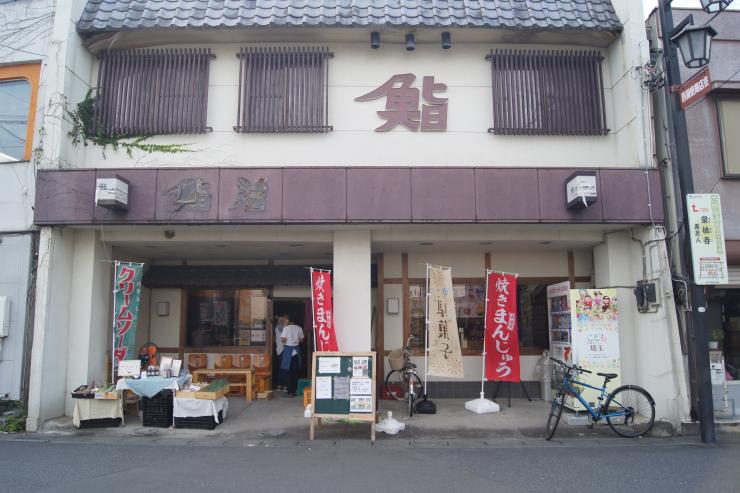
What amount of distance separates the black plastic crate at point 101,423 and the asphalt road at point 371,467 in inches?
28.1

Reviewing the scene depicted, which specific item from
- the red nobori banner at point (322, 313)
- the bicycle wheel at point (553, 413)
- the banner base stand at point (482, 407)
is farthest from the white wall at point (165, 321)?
the bicycle wheel at point (553, 413)

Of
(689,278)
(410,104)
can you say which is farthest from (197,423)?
(689,278)

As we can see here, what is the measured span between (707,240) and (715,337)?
282cm

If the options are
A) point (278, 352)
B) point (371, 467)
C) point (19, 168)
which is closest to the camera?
point (371, 467)

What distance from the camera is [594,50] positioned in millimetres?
10625

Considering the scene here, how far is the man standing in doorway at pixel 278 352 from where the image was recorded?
1250 centimetres

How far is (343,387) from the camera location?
8492mm

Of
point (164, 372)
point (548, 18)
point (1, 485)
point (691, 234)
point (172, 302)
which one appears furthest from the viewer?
point (172, 302)

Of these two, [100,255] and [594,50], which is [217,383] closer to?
[100,255]

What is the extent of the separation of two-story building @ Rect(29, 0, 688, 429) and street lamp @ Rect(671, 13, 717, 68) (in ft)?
4.88

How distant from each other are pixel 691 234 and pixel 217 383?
8.74m

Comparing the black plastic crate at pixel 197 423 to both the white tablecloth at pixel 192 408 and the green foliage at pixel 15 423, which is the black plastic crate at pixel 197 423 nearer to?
the white tablecloth at pixel 192 408

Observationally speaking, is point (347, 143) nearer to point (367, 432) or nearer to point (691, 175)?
point (367, 432)

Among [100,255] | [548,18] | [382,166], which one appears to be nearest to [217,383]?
[100,255]
